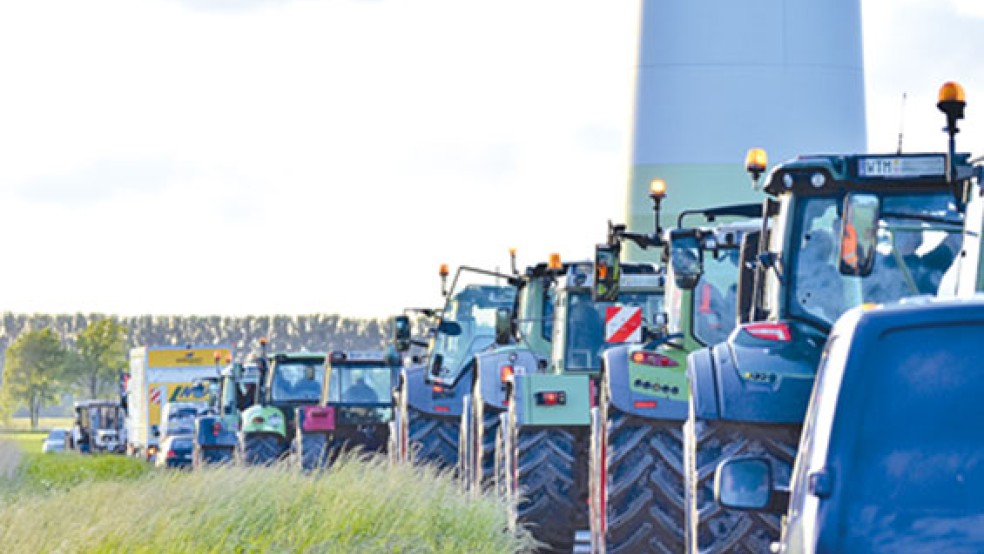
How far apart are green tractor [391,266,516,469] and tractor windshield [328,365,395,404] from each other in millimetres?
5669

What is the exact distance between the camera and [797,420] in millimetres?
10281

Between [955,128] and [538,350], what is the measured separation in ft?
40.0

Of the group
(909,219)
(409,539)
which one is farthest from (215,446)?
(909,219)

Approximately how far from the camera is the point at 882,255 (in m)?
11.6

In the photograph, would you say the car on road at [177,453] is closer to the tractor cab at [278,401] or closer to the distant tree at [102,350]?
the tractor cab at [278,401]

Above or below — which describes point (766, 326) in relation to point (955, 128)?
below

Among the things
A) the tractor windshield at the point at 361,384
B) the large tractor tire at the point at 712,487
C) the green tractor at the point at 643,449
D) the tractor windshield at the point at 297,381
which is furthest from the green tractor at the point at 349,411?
the large tractor tire at the point at 712,487

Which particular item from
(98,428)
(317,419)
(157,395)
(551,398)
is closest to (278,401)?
(317,419)

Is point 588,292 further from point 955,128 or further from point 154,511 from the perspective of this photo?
point 955,128

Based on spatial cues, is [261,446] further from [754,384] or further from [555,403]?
[754,384]

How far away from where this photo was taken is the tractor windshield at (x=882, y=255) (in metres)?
11.5

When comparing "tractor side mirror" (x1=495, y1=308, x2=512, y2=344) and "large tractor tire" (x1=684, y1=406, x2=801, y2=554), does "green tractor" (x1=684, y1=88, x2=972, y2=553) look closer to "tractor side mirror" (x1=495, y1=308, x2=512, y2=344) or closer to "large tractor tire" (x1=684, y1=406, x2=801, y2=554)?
"large tractor tire" (x1=684, y1=406, x2=801, y2=554)

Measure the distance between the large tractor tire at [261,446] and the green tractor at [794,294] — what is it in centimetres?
1982

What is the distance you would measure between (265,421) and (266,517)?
52.4ft
